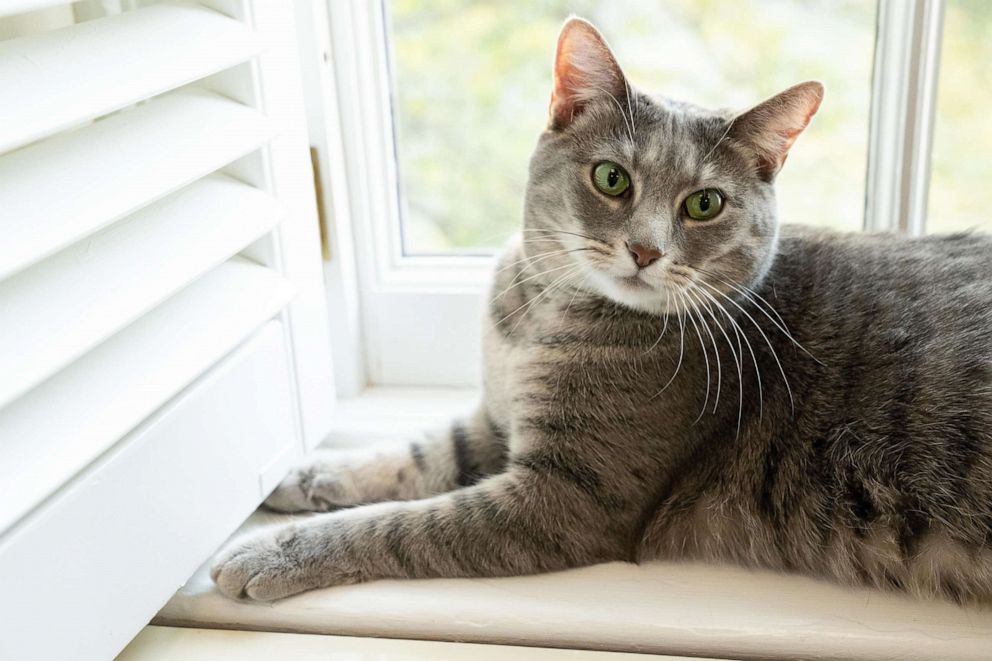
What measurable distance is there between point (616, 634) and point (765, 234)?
20.3 inches

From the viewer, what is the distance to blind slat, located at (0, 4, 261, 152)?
0.73 metres

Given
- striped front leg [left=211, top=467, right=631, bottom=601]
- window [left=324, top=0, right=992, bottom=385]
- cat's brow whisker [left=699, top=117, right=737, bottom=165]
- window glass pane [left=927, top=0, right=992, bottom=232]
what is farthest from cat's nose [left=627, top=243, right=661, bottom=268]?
window glass pane [left=927, top=0, right=992, bottom=232]

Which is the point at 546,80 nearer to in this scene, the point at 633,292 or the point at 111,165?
the point at 633,292

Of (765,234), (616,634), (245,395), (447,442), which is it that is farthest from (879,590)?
(245,395)

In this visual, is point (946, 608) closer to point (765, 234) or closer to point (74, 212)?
point (765, 234)

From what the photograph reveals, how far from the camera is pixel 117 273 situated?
2.86ft

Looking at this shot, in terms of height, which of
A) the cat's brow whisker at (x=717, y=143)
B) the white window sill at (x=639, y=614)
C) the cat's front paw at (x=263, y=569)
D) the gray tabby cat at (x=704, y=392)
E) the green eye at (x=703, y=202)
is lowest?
the white window sill at (x=639, y=614)

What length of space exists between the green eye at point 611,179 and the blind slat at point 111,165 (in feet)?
1.31

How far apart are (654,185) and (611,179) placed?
6cm

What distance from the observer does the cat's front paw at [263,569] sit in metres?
1.06

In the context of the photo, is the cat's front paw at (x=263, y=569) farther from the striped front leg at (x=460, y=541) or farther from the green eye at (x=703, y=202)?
the green eye at (x=703, y=202)

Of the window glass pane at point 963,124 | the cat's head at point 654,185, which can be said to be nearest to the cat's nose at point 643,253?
the cat's head at point 654,185

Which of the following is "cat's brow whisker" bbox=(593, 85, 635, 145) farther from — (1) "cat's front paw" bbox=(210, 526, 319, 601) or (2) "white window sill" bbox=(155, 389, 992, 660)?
(1) "cat's front paw" bbox=(210, 526, 319, 601)

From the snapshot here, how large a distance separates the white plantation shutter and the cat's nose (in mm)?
418
